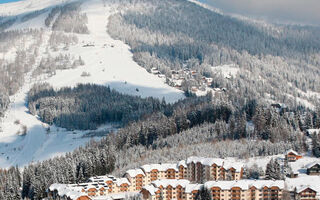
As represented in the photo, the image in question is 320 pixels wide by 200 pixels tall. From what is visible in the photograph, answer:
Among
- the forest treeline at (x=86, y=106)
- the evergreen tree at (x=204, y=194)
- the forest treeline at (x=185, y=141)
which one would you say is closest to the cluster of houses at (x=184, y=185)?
the evergreen tree at (x=204, y=194)

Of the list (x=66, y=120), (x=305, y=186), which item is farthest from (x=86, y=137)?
(x=305, y=186)

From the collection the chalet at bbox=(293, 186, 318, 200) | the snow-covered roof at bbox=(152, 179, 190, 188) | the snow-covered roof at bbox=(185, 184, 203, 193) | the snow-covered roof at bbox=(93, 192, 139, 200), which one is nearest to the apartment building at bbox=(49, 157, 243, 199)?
the snow-covered roof at bbox=(93, 192, 139, 200)

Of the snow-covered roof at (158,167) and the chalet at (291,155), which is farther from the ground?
the chalet at (291,155)

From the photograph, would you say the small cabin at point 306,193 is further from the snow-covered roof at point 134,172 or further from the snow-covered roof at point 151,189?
the snow-covered roof at point 134,172

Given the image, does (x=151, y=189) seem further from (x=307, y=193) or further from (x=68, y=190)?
(x=307, y=193)

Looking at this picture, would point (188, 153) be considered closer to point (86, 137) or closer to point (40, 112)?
point (86, 137)

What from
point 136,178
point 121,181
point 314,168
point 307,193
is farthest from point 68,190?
point 314,168

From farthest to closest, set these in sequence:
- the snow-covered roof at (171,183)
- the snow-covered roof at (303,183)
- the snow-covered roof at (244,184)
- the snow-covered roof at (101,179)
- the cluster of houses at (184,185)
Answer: the snow-covered roof at (101,179) < the snow-covered roof at (171,183) < the cluster of houses at (184,185) < the snow-covered roof at (244,184) < the snow-covered roof at (303,183)
